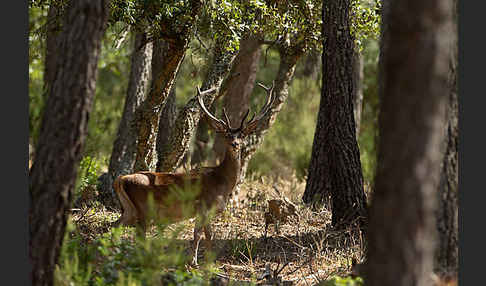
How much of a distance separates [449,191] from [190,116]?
5625 millimetres

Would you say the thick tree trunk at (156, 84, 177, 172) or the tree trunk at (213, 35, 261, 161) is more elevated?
the tree trunk at (213, 35, 261, 161)

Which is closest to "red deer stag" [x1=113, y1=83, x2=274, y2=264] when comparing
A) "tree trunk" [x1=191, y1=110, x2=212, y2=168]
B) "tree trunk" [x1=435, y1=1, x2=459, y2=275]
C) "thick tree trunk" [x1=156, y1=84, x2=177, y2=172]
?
"tree trunk" [x1=435, y1=1, x2=459, y2=275]

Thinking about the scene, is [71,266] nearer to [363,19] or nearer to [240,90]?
[363,19]

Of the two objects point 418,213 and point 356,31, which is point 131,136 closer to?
point 356,31

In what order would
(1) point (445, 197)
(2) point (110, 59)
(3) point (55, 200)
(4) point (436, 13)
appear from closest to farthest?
(4) point (436, 13) → (3) point (55, 200) → (1) point (445, 197) → (2) point (110, 59)

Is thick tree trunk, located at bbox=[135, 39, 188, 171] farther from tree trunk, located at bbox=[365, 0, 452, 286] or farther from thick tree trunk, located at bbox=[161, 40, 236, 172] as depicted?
tree trunk, located at bbox=[365, 0, 452, 286]

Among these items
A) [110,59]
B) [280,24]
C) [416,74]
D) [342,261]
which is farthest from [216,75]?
[110,59]

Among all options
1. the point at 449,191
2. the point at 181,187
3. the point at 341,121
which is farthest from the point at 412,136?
the point at 341,121

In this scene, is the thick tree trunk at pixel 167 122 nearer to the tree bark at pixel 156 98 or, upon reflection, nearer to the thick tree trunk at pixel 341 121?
the tree bark at pixel 156 98

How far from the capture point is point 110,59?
23547mm

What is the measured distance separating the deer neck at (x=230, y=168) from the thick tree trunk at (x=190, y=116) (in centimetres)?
187

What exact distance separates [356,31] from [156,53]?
4208mm

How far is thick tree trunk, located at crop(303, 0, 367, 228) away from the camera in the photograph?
29.5 ft

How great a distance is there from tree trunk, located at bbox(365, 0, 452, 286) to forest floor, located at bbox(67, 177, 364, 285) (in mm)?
2595
